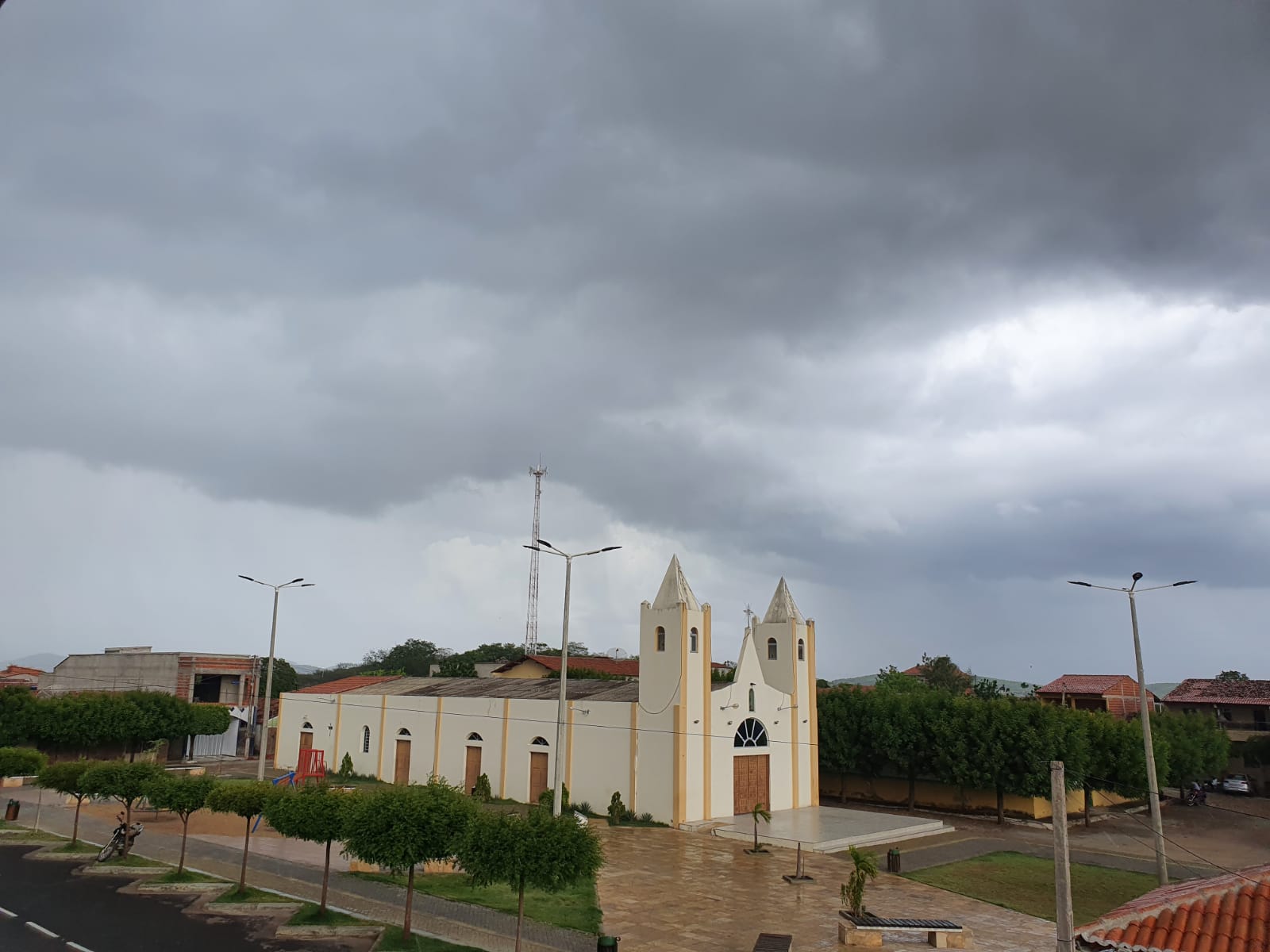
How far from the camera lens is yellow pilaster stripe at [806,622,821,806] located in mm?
40250

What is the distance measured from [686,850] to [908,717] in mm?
15645

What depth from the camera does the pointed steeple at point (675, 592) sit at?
36.2 metres

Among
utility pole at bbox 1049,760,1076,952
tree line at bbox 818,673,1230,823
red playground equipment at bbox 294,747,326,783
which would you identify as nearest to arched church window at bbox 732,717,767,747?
tree line at bbox 818,673,1230,823

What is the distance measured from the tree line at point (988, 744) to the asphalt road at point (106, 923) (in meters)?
29.0

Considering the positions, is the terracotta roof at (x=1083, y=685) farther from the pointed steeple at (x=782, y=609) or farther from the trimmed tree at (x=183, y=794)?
the trimmed tree at (x=183, y=794)

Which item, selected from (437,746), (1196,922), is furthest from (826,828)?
(1196,922)

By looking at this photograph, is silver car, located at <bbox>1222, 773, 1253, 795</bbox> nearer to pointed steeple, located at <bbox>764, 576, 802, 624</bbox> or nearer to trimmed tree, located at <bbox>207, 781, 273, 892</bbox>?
pointed steeple, located at <bbox>764, 576, 802, 624</bbox>

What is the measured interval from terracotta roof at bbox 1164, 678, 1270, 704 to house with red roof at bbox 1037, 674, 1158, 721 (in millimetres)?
2541

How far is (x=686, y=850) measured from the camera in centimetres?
2928

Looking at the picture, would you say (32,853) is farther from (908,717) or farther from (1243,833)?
(1243,833)

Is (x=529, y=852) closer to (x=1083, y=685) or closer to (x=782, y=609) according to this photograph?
(x=782, y=609)

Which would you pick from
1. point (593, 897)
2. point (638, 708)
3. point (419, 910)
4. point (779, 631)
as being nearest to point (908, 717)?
point (779, 631)

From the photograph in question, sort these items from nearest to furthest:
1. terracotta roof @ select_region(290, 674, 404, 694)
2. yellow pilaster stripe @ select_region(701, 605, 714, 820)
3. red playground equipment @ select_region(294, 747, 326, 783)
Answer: yellow pilaster stripe @ select_region(701, 605, 714, 820) → red playground equipment @ select_region(294, 747, 326, 783) → terracotta roof @ select_region(290, 674, 404, 694)

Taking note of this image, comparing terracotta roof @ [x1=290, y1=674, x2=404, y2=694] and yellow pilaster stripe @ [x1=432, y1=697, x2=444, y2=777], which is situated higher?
terracotta roof @ [x1=290, y1=674, x2=404, y2=694]
